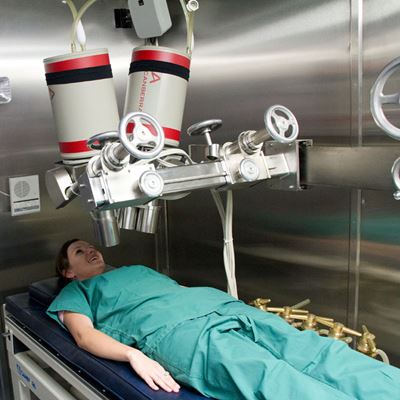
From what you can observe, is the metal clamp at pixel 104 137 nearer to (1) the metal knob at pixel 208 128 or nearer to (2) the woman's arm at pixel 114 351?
(1) the metal knob at pixel 208 128

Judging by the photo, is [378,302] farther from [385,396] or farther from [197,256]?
[197,256]

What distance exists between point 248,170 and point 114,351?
65 cm

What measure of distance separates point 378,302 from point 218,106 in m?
1.05

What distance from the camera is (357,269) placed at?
1824 millimetres

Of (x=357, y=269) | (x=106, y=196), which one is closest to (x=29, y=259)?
(x=106, y=196)

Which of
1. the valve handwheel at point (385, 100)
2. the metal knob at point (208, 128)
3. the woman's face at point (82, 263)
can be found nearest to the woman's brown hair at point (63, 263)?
the woman's face at point (82, 263)

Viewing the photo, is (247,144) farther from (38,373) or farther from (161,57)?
(38,373)

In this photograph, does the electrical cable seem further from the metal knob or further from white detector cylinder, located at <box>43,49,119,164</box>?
white detector cylinder, located at <box>43,49,119,164</box>

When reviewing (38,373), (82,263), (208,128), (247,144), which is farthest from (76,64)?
(38,373)

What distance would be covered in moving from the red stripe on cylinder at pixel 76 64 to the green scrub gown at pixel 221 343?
0.76 metres

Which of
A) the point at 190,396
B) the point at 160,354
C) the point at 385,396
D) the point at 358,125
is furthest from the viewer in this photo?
the point at 358,125

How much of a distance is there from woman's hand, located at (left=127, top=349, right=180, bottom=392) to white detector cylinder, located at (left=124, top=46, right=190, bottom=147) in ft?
2.03

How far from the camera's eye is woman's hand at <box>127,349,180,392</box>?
1.40 metres

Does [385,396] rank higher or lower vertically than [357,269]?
lower
